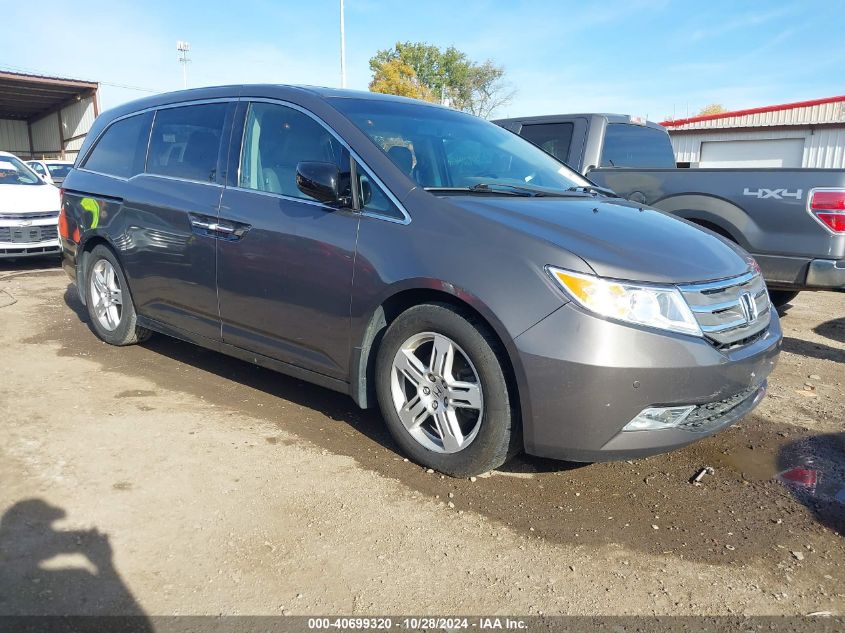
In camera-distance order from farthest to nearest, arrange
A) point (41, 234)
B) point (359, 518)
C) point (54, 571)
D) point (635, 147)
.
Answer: point (41, 234) → point (635, 147) → point (359, 518) → point (54, 571)

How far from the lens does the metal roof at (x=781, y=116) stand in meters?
22.0

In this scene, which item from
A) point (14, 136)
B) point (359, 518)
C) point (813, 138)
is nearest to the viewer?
point (359, 518)

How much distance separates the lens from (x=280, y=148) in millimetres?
3689

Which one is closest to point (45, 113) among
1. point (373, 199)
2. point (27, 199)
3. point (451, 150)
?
point (27, 199)

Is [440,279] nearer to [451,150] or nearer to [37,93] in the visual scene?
[451,150]

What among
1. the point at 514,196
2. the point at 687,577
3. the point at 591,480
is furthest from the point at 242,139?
the point at 687,577

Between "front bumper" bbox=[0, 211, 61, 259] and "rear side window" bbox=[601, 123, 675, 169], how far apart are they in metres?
7.11

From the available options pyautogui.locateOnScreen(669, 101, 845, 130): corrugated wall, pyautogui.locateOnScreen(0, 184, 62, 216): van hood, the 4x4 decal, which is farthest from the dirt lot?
pyautogui.locateOnScreen(669, 101, 845, 130): corrugated wall

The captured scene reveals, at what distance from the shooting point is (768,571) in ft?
7.95

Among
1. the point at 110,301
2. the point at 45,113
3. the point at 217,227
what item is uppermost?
the point at 45,113

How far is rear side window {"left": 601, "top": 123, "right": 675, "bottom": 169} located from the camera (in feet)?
21.7

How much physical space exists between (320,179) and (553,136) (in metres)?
4.08

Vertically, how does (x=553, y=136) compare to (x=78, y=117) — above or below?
below

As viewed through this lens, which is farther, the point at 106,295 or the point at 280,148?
the point at 106,295
